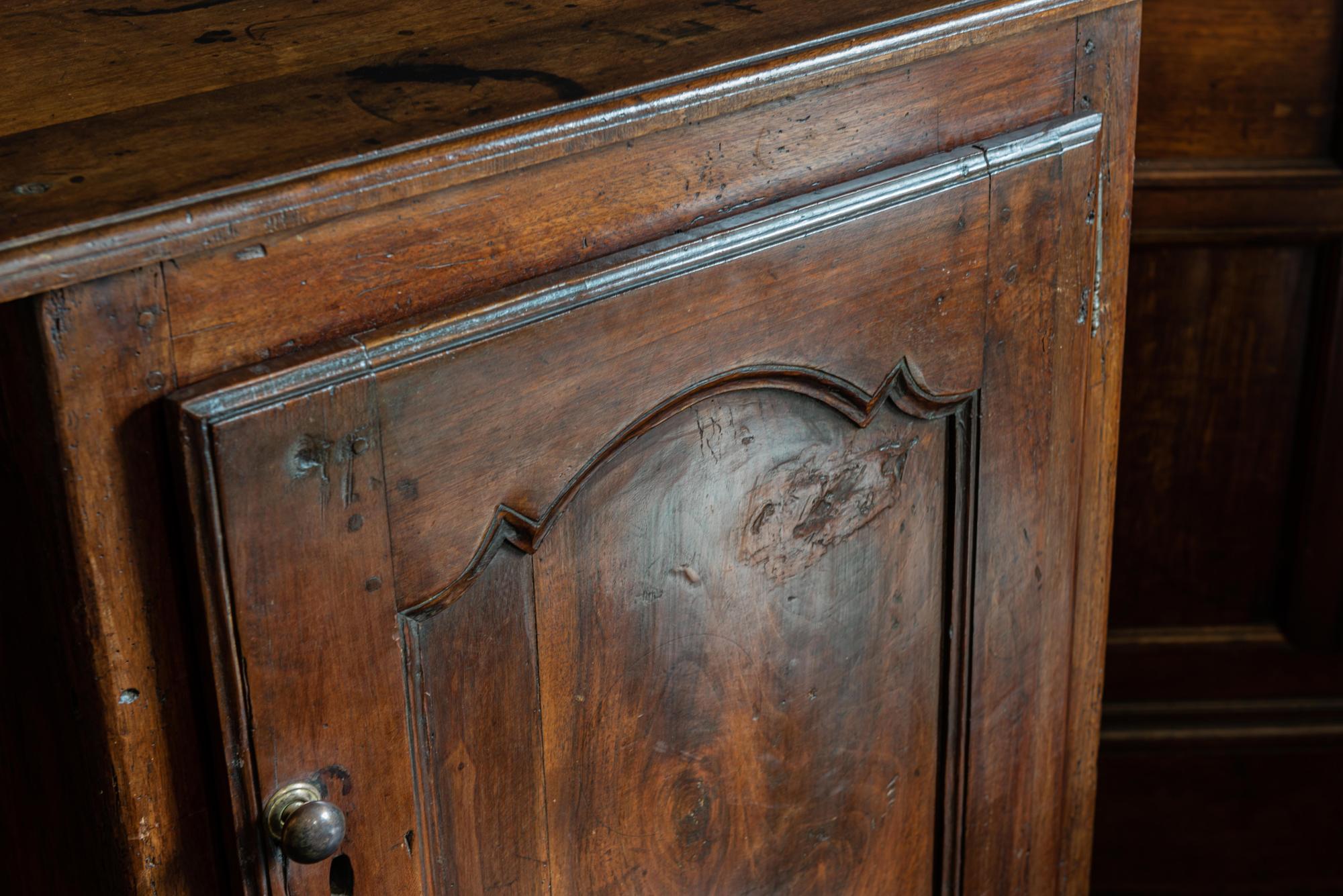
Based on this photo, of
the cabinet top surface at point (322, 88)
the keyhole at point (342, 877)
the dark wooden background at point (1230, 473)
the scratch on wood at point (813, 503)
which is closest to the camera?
the cabinet top surface at point (322, 88)

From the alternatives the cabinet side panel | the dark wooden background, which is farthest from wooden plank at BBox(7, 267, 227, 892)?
the dark wooden background

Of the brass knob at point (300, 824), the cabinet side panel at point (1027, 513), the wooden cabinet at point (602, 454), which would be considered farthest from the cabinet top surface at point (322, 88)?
the brass knob at point (300, 824)

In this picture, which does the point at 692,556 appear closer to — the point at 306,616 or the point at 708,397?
the point at 708,397

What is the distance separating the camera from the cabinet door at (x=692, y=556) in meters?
0.55

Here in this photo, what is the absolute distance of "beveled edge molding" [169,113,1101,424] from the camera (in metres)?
0.52

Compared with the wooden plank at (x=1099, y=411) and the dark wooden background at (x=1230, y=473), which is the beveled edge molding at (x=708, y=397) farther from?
the dark wooden background at (x=1230, y=473)

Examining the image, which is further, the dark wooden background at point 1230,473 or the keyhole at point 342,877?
the dark wooden background at point 1230,473

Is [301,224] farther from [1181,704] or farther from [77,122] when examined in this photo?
[1181,704]

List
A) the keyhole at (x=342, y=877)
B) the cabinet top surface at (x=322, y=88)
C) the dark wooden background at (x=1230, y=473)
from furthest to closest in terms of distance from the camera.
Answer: the dark wooden background at (x=1230, y=473)
the keyhole at (x=342, y=877)
the cabinet top surface at (x=322, y=88)

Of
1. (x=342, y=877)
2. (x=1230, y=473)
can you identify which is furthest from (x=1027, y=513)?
(x=1230, y=473)

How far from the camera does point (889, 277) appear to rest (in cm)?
71

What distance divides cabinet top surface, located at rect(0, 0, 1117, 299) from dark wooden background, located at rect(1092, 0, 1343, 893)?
2.33 ft

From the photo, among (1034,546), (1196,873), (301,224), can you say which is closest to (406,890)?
(301,224)

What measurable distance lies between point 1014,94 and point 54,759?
0.57 m
